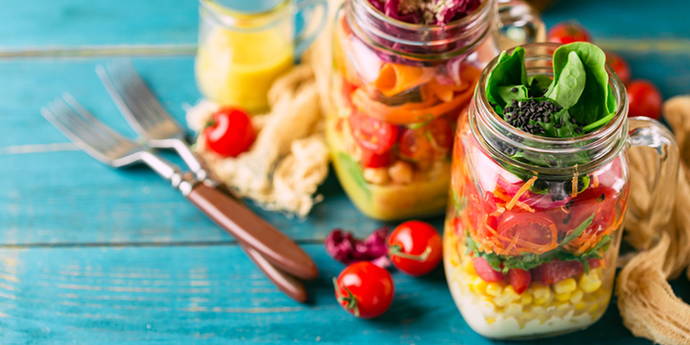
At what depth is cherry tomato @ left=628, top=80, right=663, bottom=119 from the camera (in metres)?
1.71

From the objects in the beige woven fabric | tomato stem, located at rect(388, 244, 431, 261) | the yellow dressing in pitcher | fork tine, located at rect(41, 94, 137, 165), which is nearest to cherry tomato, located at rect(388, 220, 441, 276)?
tomato stem, located at rect(388, 244, 431, 261)

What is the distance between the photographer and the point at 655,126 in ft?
4.16

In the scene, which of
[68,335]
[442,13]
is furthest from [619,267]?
[68,335]

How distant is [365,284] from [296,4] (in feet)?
2.28

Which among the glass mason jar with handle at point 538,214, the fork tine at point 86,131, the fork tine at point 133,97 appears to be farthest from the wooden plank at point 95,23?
the glass mason jar with handle at point 538,214

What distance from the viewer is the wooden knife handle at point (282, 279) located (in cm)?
146

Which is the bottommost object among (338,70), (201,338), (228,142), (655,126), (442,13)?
(201,338)

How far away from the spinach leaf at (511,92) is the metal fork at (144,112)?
0.65m

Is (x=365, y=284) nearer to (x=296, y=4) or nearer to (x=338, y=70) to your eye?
(x=338, y=70)

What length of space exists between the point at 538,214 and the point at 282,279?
1.71ft

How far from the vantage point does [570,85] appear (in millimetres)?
1146

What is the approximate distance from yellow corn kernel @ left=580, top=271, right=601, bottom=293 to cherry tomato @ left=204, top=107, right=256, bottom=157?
31.0 inches

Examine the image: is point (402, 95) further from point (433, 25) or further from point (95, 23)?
point (95, 23)

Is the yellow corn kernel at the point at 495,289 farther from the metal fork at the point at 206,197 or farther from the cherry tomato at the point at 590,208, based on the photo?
the metal fork at the point at 206,197
